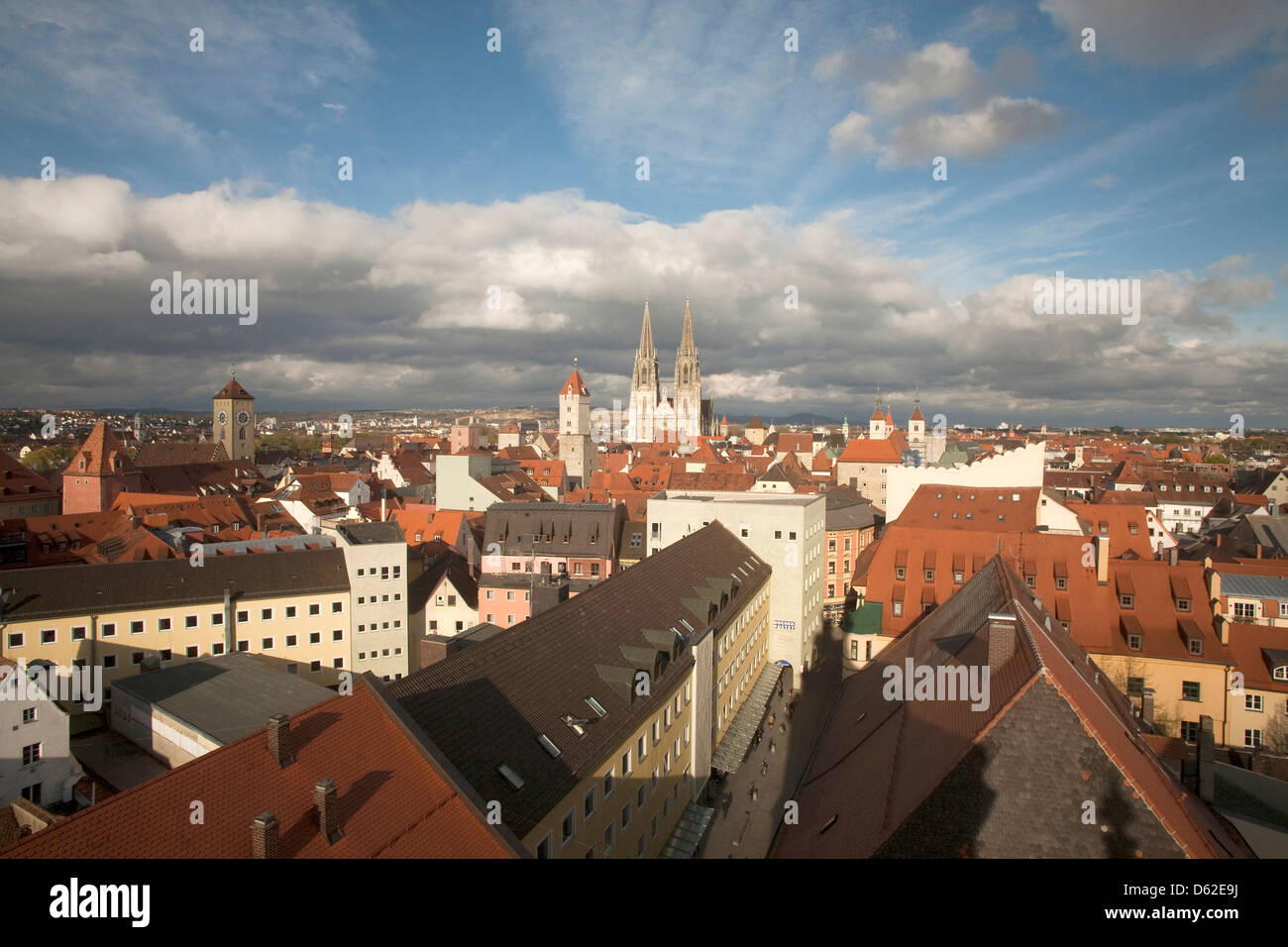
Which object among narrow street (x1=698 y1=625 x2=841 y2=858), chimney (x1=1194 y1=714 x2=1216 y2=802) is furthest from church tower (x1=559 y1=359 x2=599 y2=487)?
chimney (x1=1194 y1=714 x2=1216 y2=802)

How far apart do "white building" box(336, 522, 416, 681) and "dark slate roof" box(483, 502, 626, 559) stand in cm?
1004

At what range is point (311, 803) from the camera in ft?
34.1

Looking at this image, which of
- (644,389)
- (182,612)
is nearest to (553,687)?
(182,612)

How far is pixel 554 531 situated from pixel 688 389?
425 feet

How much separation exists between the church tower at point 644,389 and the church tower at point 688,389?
5.45 m

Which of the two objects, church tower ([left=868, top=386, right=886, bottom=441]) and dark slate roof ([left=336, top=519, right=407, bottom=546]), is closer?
dark slate roof ([left=336, top=519, right=407, bottom=546])

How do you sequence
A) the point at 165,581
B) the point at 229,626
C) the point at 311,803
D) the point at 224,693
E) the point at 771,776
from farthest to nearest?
the point at 229,626, the point at 165,581, the point at 771,776, the point at 224,693, the point at 311,803

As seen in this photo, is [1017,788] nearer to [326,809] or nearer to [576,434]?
[326,809]

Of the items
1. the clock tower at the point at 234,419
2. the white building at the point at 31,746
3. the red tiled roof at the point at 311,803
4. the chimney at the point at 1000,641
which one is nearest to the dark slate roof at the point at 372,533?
the white building at the point at 31,746

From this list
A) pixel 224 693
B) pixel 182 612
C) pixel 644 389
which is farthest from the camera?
pixel 644 389

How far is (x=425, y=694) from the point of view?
14.4m

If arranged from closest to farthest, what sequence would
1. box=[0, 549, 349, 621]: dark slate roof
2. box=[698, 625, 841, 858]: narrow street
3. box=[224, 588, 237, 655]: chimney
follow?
box=[698, 625, 841, 858]: narrow street → box=[0, 549, 349, 621]: dark slate roof → box=[224, 588, 237, 655]: chimney

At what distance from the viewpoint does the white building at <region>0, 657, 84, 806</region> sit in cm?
2012

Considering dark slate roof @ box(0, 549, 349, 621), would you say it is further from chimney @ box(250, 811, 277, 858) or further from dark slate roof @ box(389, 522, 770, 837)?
chimney @ box(250, 811, 277, 858)
